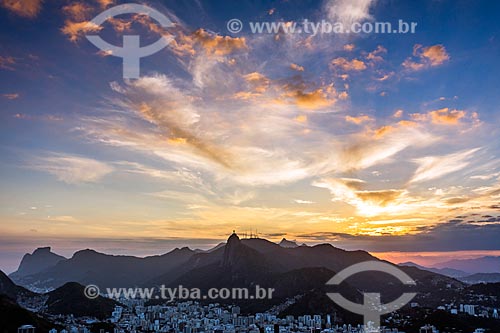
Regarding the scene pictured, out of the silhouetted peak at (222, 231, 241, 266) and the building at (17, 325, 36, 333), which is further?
the silhouetted peak at (222, 231, 241, 266)

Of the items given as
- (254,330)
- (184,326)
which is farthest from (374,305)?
(184,326)

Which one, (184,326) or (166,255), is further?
(166,255)

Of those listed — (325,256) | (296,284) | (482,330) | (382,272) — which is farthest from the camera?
(325,256)

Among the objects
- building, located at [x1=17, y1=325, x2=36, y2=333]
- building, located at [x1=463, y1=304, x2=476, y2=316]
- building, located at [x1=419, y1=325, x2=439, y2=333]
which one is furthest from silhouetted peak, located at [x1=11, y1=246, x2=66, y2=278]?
building, located at [x1=419, y1=325, x2=439, y2=333]

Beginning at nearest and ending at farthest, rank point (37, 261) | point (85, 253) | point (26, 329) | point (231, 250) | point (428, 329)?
point (26, 329)
point (428, 329)
point (231, 250)
point (85, 253)
point (37, 261)

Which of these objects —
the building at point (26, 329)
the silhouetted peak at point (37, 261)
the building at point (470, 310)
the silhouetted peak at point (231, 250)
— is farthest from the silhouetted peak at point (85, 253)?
the building at point (470, 310)

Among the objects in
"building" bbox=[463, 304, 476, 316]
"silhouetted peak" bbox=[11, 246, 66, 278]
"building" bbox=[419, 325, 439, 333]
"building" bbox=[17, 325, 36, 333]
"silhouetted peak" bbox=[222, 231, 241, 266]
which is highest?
"silhouetted peak" bbox=[222, 231, 241, 266]

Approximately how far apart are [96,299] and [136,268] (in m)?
70.6

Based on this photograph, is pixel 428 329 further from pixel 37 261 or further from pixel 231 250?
pixel 37 261

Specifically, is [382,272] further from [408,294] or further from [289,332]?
[289,332]

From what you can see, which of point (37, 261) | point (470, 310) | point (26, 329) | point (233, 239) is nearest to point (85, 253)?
point (37, 261)

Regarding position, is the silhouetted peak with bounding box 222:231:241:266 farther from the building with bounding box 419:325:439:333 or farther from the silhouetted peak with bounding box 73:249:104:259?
the silhouetted peak with bounding box 73:249:104:259

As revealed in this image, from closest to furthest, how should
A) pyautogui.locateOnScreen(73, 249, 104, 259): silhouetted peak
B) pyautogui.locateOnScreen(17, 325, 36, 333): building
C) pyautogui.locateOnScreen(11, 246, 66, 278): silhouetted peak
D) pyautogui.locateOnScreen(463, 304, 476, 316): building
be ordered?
pyautogui.locateOnScreen(17, 325, 36, 333): building < pyautogui.locateOnScreen(463, 304, 476, 316): building < pyautogui.locateOnScreen(73, 249, 104, 259): silhouetted peak < pyautogui.locateOnScreen(11, 246, 66, 278): silhouetted peak

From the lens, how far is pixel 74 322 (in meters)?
48.1
